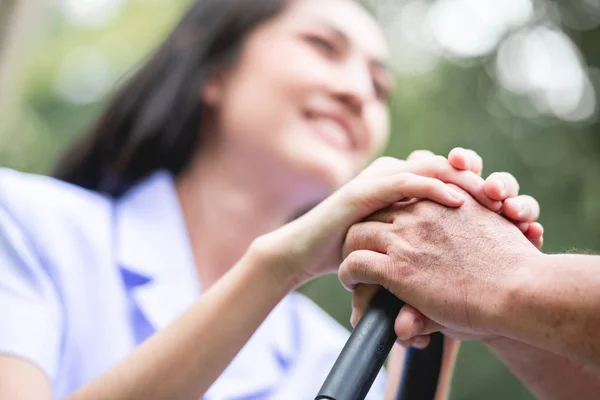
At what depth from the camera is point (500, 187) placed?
679 millimetres

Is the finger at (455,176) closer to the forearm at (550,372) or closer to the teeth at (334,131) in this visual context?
the forearm at (550,372)

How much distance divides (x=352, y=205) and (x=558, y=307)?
0.24 metres

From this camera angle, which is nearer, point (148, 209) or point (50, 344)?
point (50, 344)

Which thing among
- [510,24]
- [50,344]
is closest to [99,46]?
[510,24]

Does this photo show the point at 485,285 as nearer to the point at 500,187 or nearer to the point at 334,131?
the point at 500,187

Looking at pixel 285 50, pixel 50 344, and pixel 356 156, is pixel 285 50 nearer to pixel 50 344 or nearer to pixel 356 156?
pixel 356 156

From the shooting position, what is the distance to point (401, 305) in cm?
62

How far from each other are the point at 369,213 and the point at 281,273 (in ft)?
0.36

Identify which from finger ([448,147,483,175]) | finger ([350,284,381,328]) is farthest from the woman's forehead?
finger ([350,284,381,328])

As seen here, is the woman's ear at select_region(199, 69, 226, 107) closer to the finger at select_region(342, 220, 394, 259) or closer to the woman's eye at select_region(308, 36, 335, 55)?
A: the woman's eye at select_region(308, 36, 335, 55)

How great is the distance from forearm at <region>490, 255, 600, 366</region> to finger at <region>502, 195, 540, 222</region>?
115 mm

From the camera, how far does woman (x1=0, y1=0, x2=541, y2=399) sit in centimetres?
68

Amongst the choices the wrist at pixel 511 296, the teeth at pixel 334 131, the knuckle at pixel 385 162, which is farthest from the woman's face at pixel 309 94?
the wrist at pixel 511 296

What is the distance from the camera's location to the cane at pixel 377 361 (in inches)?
19.1
